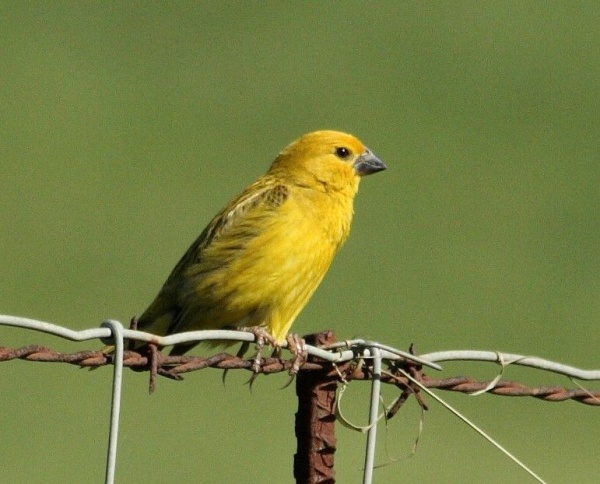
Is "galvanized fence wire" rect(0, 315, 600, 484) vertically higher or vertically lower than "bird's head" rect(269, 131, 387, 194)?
lower

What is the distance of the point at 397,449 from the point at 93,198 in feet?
21.4

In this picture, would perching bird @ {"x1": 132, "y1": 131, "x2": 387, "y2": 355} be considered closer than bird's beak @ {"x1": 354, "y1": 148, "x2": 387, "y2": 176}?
Yes

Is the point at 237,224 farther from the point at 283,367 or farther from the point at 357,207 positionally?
the point at 357,207

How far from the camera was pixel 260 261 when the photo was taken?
7.07 m

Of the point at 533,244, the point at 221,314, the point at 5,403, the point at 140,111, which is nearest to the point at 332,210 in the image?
the point at 221,314

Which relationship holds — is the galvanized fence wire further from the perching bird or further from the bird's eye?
the bird's eye

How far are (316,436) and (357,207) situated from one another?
12684 mm

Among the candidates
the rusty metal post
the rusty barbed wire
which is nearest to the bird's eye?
the rusty barbed wire

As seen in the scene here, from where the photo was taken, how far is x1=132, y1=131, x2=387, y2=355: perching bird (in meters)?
7.03

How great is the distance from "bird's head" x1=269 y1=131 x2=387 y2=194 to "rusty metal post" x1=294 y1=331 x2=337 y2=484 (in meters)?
2.89

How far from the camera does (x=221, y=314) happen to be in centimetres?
709

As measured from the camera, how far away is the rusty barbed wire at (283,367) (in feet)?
14.1

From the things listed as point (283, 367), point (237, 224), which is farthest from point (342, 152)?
point (283, 367)

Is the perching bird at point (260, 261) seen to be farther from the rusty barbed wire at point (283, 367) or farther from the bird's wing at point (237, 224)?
the rusty barbed wire at point (283, 367)
